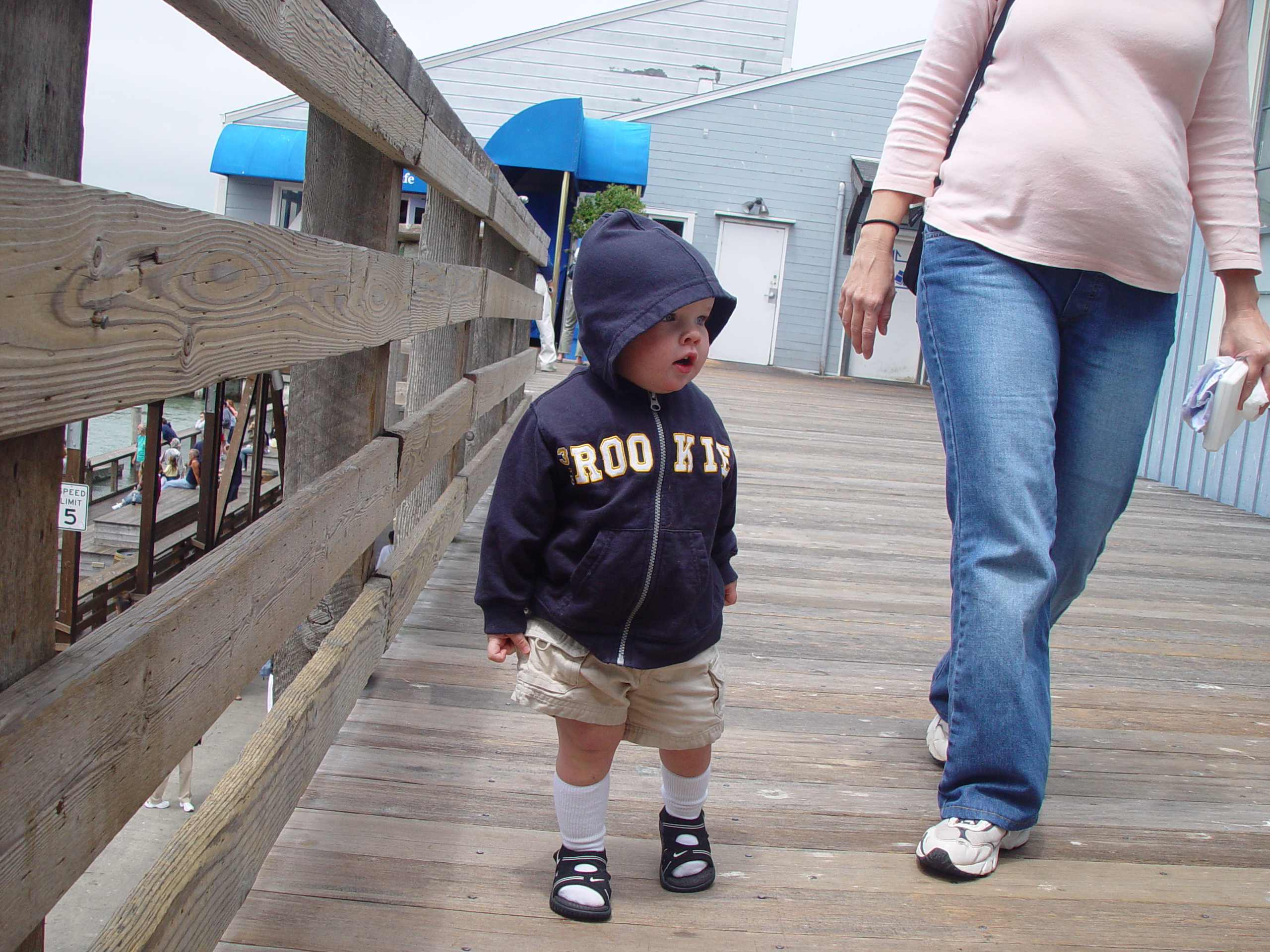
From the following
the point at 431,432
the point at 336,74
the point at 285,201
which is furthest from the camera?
the point at 285,201

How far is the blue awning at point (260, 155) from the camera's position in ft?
49.5

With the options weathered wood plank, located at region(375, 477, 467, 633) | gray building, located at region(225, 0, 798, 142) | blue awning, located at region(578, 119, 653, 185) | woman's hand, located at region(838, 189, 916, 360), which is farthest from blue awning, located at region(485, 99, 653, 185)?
woman's hand, located at region(838, 189, 916, 360)

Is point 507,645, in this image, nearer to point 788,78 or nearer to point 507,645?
point 507,645

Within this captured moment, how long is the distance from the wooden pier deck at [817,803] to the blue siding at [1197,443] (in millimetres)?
2372

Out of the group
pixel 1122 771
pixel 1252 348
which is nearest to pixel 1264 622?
pixel 1122 771

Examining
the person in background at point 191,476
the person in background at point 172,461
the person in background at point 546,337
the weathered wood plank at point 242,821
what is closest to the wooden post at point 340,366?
the weathered wood plank at point 242,821

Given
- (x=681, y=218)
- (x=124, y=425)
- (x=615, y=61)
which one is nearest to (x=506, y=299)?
(x=681, y=218)

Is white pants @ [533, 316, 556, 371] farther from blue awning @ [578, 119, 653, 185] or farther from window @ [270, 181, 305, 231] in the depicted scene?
window @ [270, 181, 305, 231]

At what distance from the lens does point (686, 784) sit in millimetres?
1847

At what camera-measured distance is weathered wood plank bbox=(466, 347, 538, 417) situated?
141 inches

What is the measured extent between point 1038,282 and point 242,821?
1.56 metres

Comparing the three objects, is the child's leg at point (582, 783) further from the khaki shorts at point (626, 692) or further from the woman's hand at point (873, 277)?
the woman's hand at point (873, 277)

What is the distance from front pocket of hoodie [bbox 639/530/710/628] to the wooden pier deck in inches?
18.8

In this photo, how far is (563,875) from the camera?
1.73m
